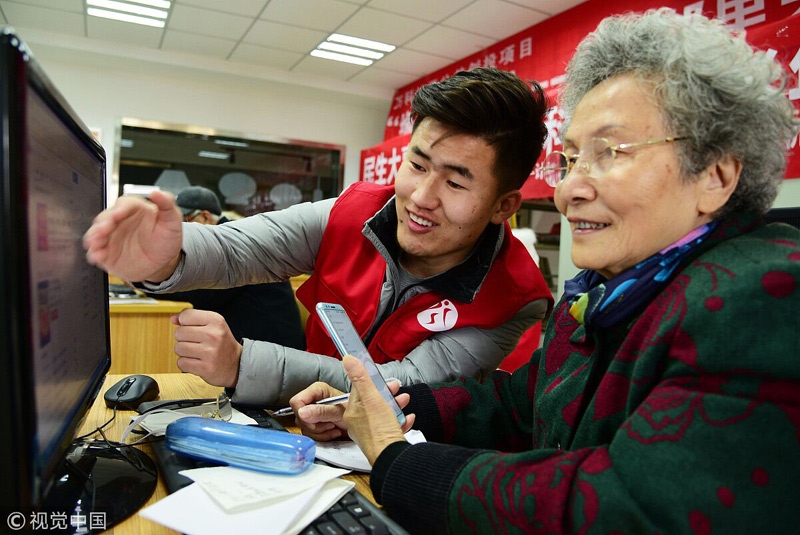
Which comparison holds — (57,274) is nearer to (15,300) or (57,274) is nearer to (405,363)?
(15,300)

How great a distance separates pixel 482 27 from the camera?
3887mm

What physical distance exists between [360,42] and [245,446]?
164 inches

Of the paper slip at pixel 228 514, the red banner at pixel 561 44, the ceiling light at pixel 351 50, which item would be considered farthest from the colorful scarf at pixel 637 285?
the ceiling light at pixel 351 50

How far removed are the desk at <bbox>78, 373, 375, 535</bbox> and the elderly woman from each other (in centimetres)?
19

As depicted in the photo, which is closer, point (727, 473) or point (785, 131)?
point (727, 473)

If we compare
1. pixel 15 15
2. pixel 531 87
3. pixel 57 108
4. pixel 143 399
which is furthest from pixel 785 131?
pixel 15 15

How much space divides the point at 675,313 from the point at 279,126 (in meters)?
5.51

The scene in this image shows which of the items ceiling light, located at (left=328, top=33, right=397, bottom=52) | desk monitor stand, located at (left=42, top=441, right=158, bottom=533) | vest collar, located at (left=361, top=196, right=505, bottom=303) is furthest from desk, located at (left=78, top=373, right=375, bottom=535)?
ceiling light, located at (left=328, top=33, right=397, bottom=52)

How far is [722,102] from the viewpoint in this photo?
692mm

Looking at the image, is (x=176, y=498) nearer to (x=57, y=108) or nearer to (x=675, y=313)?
(x=57, y=108)

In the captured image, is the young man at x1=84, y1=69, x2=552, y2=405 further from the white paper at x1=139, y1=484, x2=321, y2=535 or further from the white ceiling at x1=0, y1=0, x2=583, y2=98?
the white ceiling at x1=0, y1=0, x2=583, y2=98

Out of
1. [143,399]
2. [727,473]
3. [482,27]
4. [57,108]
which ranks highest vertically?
[482,27]

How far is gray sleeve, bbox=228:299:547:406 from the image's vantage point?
0.98 m

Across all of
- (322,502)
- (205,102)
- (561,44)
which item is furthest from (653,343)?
(205,102)
